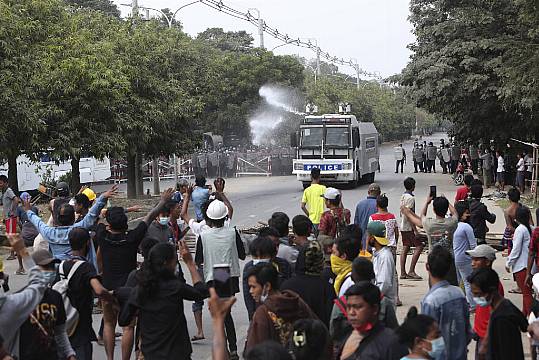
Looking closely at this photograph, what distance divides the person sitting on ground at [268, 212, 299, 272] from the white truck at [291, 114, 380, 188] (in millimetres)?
23992

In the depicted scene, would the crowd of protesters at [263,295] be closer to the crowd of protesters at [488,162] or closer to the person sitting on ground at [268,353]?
the person sitting on ground at [268,353]

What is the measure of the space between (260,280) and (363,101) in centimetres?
8113

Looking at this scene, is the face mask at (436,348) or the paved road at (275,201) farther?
the paved road at (275,201)

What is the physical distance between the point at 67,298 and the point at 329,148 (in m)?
26.5

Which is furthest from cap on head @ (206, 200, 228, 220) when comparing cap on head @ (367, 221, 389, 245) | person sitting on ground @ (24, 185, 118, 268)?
cap on head @ (367, 221, 389, 245)

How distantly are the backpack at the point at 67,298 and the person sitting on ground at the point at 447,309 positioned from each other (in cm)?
279

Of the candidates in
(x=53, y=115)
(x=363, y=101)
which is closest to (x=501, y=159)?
(x=53, y=115)

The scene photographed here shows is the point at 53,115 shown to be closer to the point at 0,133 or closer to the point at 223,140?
the point at 0,133

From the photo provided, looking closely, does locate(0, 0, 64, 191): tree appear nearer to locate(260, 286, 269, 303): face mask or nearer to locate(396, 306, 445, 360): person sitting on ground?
locate(260, 286, 269, 303): face mask

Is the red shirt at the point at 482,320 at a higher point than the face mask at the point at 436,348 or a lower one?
lower

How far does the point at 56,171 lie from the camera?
37875mm

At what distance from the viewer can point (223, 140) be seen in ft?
195

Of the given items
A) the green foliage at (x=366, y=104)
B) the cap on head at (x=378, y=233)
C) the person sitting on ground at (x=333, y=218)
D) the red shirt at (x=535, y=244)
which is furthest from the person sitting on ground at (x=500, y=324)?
the green foliage at (x=366, y=104)

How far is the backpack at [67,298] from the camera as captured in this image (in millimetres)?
6785
